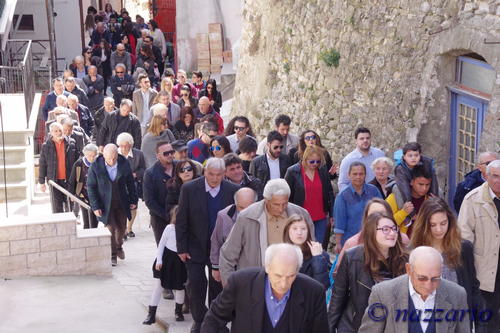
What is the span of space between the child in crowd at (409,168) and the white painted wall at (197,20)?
16822mm

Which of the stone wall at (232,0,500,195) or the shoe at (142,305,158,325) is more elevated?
the stone wall at (232,0,500,195)

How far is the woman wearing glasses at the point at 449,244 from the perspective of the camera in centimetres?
698

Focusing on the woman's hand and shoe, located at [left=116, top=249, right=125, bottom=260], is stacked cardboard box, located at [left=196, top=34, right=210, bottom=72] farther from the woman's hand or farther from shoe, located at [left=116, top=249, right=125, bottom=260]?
the woman's hand

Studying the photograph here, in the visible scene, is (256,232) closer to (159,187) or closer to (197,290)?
(197,290)

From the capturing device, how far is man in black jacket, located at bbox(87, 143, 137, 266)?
11.9m

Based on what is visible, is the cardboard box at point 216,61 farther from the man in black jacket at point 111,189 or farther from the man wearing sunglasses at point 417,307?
the man wearing sunglasses at point 417,307

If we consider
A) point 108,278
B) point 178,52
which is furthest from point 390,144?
point 178,52

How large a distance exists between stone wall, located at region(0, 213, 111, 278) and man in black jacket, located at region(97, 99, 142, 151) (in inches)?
168

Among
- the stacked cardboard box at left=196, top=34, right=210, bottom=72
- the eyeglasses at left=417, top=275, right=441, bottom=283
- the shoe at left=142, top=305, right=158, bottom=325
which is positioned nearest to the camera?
the eyeglasses at left=417, top=275, right=441, bottom=283

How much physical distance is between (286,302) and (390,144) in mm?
6418

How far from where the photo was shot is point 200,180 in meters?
9.23

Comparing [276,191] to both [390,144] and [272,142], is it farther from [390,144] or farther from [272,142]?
[390,144]

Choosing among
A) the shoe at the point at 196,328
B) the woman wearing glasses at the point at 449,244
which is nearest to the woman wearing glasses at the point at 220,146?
the shoe at the point at 196,328

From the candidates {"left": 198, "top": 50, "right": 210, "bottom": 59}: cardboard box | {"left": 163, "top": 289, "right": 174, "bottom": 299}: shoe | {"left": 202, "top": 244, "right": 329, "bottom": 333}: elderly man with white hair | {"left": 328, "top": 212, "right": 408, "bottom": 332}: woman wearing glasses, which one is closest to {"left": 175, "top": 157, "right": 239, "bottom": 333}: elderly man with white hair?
{"left": 163, "top": 289, "right": 174, "bottom": 299}: shoe
